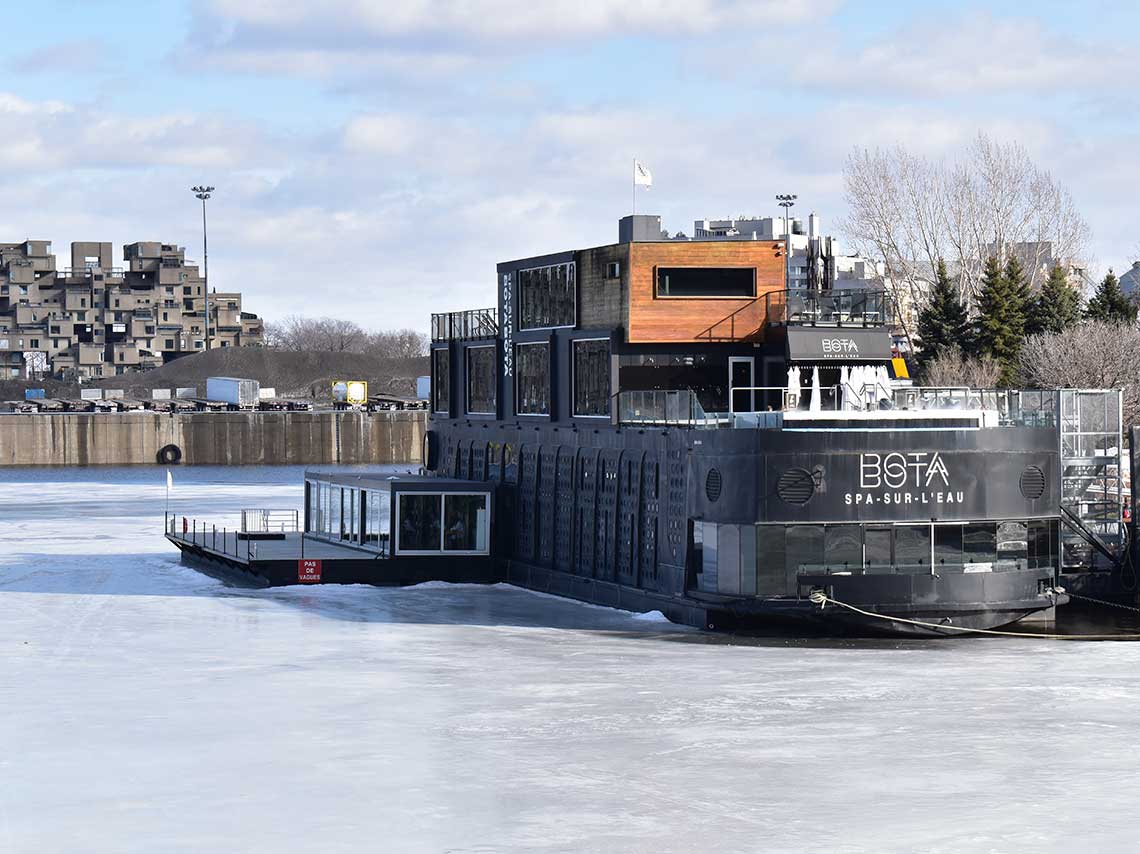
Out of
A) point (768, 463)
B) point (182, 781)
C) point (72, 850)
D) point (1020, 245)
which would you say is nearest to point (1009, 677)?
point (768, 463)

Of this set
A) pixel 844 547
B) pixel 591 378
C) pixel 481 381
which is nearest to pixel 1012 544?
pixel 844 547

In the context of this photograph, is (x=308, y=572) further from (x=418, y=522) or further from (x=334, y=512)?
(x=334, y=512)

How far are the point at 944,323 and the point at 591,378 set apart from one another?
48698 mm

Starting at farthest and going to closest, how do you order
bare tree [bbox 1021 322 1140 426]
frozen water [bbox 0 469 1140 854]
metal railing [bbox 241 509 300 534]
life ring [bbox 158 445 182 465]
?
1. life ring [bbox 158 445 182 465]
2. bare tree [bbox 1021 322 1140 426]
3. metal railing [bbox 241 509 300 534]
4. frozen water [bbox 0 469 1140 854]

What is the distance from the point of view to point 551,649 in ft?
127

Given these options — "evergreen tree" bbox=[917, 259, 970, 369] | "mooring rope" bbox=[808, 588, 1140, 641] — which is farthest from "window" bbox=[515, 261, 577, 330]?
"evergreen tree" bbox=[917, 259, 970, 369]

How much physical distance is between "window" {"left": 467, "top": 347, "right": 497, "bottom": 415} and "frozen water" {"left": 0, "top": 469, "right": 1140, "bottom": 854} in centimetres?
1336

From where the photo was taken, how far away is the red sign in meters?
52.7

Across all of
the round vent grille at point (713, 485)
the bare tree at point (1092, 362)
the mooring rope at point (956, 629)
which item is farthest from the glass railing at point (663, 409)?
the bare tree at point (1092, 362)

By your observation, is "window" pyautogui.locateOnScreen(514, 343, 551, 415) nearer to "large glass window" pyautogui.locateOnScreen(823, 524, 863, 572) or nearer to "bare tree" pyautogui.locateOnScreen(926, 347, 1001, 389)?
"large glass window" pyautogui.locateOnScreen(823, 524, 863, 572)

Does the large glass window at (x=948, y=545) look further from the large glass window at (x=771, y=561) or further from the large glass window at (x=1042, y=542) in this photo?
the large glass window at (x=771, y=561)

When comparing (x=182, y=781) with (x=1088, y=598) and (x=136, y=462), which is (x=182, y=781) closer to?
(x=1088, y=598)

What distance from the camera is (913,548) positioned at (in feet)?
131

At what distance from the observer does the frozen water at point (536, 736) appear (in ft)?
72.5
